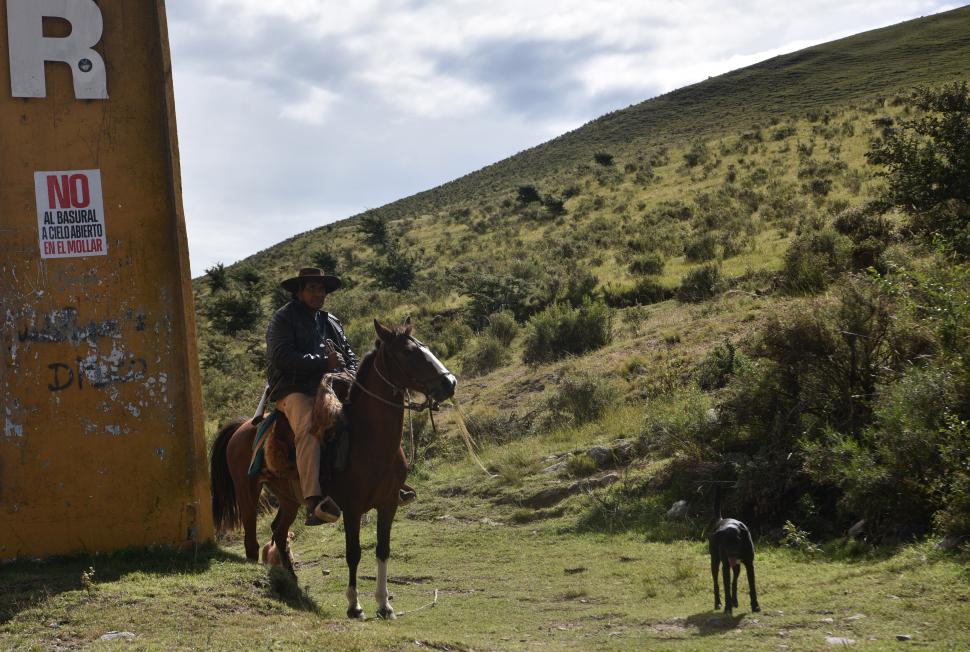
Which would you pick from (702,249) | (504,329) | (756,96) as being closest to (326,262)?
(504,329)

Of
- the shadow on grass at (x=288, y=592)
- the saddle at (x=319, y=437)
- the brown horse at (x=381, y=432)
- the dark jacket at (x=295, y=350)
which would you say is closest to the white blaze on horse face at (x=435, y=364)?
the brown horse at (x=381, y=432)

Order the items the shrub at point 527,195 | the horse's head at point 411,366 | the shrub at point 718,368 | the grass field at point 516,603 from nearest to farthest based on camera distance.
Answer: the grass field at point 516,603, the horse's head at point 411,366, the shrub at point 718,368, the shrub at point 527,195

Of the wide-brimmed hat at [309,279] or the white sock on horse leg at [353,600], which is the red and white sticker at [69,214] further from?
the white sock on horse leg at [353,600]

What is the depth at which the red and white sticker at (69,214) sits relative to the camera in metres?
7.49

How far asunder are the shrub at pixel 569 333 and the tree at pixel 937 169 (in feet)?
21.4

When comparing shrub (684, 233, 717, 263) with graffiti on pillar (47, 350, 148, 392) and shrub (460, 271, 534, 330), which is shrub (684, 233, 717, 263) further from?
graffiti on pillar (47, 350, 148, 392)

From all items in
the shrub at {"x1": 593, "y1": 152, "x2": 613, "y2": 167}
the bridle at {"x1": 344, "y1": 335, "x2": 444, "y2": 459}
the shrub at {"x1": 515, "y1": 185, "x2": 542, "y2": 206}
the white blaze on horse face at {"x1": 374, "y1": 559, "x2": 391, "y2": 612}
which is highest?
the shrub at {"x1": 593, "y1": 152, "x2": 613, "y2": 167}

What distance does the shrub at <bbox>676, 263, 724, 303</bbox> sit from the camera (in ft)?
66.3

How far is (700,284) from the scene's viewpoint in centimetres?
2062

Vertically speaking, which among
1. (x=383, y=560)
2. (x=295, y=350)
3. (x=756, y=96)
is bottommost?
(x=383, y=560)

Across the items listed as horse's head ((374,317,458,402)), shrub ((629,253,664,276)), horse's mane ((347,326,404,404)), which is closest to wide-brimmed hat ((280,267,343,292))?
horse's mane ((347,326,404,404))

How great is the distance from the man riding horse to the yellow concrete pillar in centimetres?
77

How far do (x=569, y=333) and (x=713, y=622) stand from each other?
521 inches

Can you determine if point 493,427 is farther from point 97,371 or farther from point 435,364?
point 97,371
